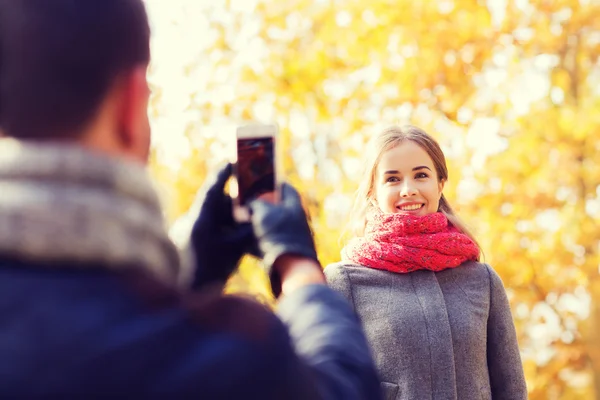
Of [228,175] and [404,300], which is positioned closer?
[228,175]

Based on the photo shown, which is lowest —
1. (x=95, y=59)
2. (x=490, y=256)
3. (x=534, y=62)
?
(x=490, y=256)

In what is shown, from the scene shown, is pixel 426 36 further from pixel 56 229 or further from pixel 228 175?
pixel 56 229

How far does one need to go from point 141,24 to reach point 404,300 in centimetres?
191

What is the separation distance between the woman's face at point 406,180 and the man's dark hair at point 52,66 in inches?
78.9

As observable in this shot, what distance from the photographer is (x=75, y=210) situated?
822mm

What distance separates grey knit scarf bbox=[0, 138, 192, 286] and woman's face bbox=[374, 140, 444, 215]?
2.00 m

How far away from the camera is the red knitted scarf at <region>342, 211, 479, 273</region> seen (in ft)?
9.11

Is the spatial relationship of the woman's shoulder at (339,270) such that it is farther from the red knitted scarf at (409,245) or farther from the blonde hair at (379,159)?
the blonde hair at (379,159)

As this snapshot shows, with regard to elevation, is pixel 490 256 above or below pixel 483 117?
below

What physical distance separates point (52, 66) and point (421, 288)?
2071 millimetres

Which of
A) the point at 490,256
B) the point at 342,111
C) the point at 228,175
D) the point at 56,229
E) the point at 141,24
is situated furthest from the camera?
the point at 342,111

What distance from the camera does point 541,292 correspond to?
616 centimetres

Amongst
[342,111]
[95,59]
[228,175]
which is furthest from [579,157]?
[95,59]

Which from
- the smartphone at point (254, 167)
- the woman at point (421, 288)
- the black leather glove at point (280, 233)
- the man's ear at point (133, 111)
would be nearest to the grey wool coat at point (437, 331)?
the woman at point (421, 288)
